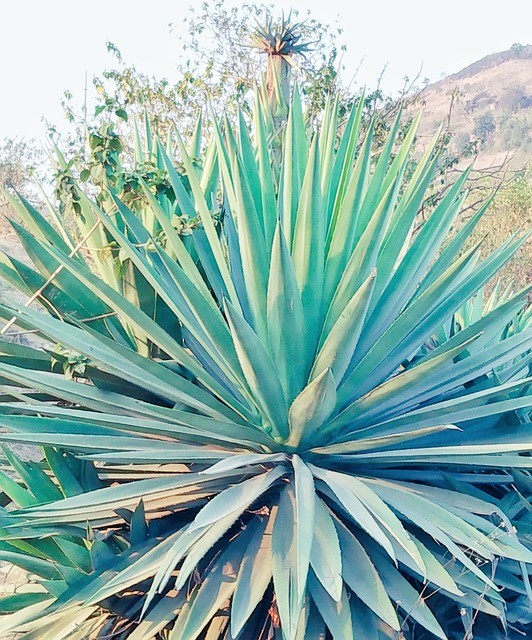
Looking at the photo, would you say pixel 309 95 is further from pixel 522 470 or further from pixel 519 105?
pixel 519 105

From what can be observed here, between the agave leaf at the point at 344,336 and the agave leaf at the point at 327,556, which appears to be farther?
the agave leaf at the point at 344,336

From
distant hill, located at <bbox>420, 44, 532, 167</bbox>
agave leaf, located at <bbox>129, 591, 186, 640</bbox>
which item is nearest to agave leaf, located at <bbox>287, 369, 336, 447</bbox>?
agave leaf, located at <bbox>129, 591, 186, 640</bbox>

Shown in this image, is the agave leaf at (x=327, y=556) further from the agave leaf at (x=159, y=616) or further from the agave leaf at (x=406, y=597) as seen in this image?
the agave leaf at (x=159, y=616)

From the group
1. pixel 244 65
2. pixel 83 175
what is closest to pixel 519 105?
pixel 244 65

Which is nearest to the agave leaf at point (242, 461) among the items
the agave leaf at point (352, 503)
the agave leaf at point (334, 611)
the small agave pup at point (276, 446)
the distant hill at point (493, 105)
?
the small agave pup at point (276, 446)

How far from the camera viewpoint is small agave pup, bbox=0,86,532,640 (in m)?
1.73

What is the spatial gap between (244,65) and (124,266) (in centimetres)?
536

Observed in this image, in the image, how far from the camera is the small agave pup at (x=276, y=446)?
1.73 m

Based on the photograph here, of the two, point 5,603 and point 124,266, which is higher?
point 124,266

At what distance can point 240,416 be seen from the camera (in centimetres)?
207

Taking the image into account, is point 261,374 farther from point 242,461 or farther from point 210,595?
point 210,595

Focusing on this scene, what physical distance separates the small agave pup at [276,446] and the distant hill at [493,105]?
83.7ft

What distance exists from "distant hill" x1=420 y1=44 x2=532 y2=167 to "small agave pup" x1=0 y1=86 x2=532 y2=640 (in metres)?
25.5

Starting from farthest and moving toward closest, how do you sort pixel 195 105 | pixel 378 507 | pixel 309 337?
pixel 195 105
pixel 309 337
pixel 378 507
